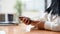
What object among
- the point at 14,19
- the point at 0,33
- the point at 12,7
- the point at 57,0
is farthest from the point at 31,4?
the point at 0,33

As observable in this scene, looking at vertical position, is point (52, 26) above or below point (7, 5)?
below

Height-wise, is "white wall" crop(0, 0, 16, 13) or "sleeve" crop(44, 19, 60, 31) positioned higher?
"white wall" crop(0, 0, 16, 13)

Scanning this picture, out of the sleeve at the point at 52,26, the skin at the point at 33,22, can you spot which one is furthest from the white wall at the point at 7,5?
the sleeve at the point at 52,26

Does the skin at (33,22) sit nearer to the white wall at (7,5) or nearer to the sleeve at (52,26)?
the sleeve at (52,26)

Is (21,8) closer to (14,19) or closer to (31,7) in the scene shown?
(31,7)

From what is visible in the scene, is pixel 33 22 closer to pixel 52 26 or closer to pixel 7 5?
pixel 52 26

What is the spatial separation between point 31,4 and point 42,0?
240mm

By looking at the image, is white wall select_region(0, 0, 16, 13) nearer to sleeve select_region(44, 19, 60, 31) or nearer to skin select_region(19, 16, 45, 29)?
skin select_region(19, 16, 45, 29)

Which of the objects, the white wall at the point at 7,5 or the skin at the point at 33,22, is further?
the white wall at the point at 7,5

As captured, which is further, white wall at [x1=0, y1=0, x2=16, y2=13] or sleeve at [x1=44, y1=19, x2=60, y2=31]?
white wall at [x1=0, y1=0, x2=16, y2=13]

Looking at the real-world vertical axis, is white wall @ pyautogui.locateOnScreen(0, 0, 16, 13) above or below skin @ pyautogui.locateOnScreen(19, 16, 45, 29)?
above

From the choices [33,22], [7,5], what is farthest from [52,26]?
[7,5]

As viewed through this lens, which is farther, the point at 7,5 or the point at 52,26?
the point at 7,5

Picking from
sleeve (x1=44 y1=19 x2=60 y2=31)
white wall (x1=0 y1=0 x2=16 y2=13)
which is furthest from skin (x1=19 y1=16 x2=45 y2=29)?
white wall (x1=0 y1=0 x2=16 y2=13)
